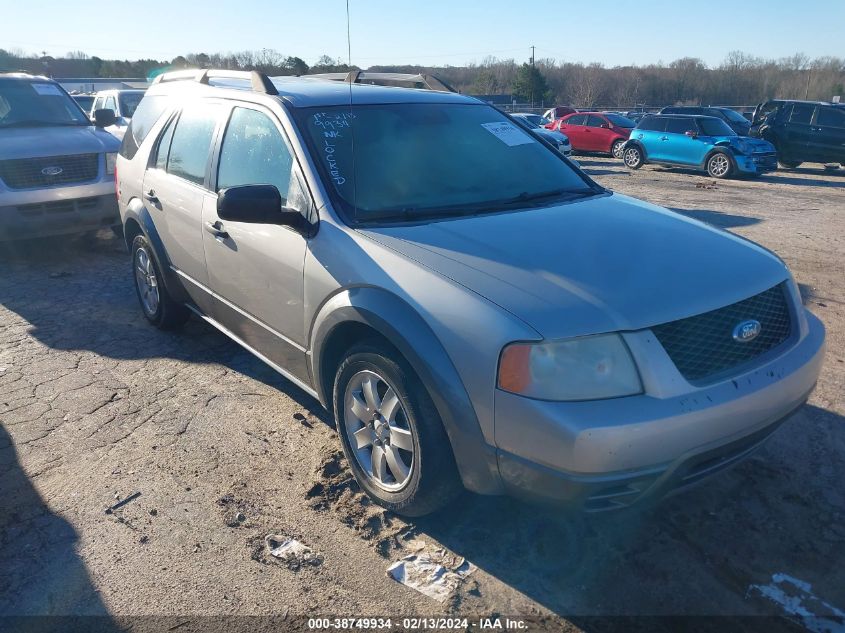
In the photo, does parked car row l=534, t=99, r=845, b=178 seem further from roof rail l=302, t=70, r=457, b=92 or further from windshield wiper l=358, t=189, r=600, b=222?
windshield wiper l=358, t=189, r=600, b=222

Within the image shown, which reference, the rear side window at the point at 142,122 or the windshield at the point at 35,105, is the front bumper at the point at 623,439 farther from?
the windshield at the point at 35,105

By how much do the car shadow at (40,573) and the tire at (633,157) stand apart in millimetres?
17454

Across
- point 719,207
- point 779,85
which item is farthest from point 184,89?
point 779,85

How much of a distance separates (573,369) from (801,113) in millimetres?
18817

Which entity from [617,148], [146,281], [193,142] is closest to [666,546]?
[193,142]

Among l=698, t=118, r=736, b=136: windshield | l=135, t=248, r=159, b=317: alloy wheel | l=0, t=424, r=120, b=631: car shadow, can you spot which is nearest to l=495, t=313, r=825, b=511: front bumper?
l=0, t=424, r=120, b=631: car shadow

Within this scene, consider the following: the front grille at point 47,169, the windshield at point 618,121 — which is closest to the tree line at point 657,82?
the windshield at point 618,121

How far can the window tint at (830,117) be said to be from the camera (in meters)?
16.9

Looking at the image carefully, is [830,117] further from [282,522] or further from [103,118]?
[282,522]

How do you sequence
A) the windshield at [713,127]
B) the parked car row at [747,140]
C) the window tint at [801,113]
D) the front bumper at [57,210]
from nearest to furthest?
1. the front bumper at [57,210]
2. the parked car row at [747,140]
3. the windshield at [713,127]
4. the window tint at [801,113]

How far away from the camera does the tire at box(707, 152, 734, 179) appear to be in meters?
15.9

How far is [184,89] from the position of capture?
468 centimetres

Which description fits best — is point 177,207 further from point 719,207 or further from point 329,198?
point 719,207

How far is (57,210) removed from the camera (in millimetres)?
7410
